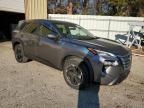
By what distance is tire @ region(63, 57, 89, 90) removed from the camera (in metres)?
4.46

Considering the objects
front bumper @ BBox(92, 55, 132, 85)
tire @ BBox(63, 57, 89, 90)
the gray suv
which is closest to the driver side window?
the gray suv

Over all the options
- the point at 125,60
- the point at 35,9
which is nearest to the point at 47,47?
the point at 125,60

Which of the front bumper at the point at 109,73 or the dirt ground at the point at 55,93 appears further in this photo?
the front bumper at the point at 109,73

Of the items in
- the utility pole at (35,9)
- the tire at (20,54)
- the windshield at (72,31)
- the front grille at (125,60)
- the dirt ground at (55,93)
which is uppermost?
the utility pole at (35,9)

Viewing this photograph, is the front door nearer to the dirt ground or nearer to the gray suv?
the gray suv

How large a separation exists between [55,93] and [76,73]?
2.39 feet

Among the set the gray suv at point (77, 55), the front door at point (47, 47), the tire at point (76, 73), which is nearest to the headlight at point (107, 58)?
the gray suv at point (77, 55)

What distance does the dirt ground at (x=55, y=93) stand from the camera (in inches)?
157

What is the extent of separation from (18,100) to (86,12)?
1936 centimetres

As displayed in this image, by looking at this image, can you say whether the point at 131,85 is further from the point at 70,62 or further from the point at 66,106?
the point at 66,106

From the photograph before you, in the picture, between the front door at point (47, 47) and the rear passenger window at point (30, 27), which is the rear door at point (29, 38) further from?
the front door at point (47, 47)

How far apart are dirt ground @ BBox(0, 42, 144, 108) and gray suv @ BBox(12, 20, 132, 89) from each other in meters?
0.33

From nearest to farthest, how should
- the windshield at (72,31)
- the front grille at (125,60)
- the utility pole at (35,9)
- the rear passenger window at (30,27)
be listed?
the front grille at (125,60), the windshield at (72,31), the rear passenger window at (30,27), the utility pole at (35,9)

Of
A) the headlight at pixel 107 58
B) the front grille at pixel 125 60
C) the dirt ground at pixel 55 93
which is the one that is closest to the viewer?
the dirt ground at pixel 55 93
